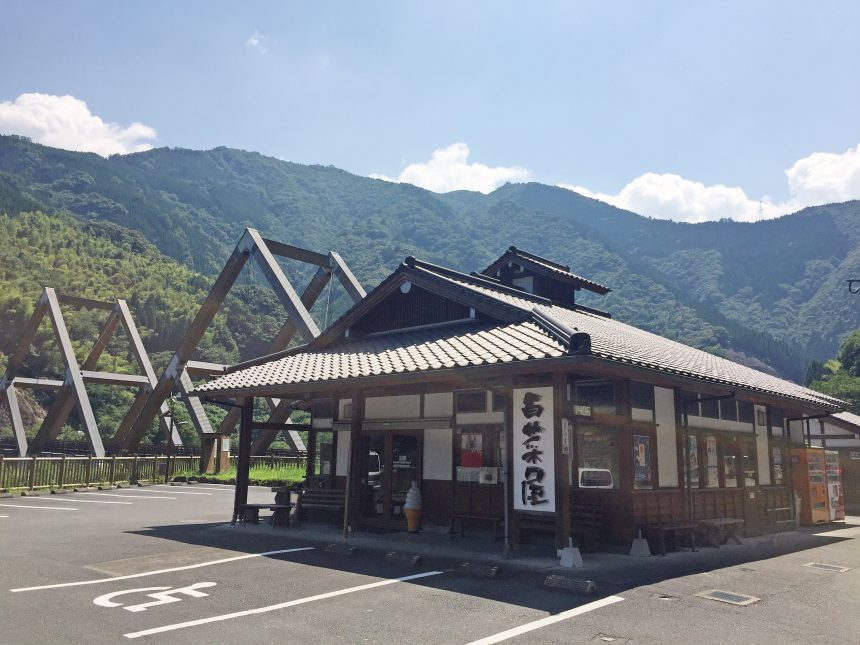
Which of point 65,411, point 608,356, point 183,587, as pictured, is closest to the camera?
point 183,587

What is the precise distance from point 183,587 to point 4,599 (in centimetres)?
196

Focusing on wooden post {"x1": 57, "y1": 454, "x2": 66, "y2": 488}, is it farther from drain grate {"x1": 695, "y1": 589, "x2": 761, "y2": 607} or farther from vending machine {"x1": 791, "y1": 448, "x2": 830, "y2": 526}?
vending machine {"x1": 791, "y1": 448, "x2": 830, "y2": 526}

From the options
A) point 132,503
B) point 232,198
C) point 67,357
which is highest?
point 232,198

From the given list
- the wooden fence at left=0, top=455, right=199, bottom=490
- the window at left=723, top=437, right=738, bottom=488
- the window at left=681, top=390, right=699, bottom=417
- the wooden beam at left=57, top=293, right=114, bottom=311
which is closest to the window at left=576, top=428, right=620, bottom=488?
the window at left=681, top=390, right=699, bottom=417

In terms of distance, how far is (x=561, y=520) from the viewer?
31.6 feet

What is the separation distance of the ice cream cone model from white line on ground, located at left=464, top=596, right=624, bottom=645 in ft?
18.1

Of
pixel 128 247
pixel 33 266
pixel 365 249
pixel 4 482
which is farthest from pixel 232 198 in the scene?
pixel 4 482

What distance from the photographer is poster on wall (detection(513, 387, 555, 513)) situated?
9883 mm

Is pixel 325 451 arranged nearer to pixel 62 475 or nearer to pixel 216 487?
pixel 216 487

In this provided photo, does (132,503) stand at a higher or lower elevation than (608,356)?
lower

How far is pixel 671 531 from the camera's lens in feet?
36.5

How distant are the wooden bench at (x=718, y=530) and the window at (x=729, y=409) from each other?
2.51m

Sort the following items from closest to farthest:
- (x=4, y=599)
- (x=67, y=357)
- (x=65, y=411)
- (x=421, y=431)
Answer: (x=4, y=599) → (x=421, y=431) → (x=67, y=357) → (x=65, y=411)

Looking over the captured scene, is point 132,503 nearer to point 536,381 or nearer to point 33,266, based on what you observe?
point 536,381
